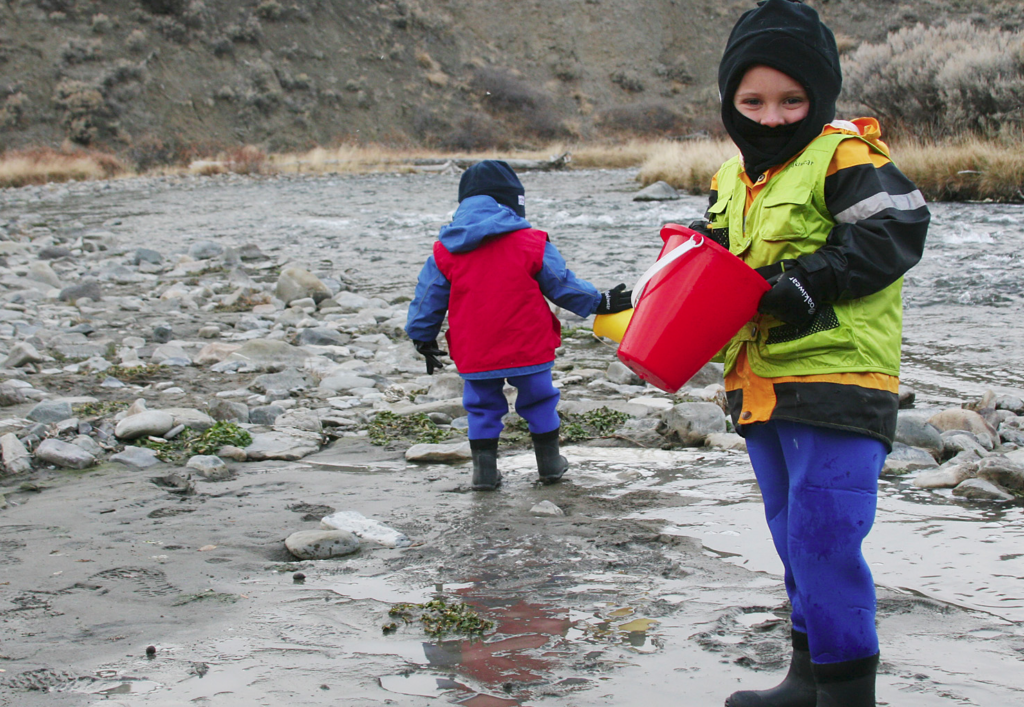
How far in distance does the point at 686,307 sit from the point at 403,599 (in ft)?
4.23

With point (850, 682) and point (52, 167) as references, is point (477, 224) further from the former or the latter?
point (52, 167)

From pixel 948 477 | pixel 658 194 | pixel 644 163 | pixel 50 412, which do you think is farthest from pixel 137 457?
pixel 644 163

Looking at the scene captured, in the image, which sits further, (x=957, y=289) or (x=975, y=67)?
(x=975, y=67)

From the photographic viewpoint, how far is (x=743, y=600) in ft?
8.92

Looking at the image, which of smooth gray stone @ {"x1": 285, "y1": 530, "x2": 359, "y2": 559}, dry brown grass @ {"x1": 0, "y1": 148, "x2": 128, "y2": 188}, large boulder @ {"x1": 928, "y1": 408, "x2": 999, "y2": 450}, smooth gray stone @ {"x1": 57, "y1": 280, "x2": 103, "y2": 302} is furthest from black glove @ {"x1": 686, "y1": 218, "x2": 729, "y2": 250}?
dry brown grass @ {"x1": 0, "y1": 148, "x2": 128, "y2": 188}

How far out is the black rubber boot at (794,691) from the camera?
211cm

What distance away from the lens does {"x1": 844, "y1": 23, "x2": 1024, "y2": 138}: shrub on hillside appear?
1451cm

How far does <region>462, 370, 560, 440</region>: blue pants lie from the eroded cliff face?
30401 mm

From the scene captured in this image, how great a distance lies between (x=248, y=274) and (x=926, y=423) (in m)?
7.63

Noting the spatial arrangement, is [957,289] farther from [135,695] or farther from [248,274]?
[135,695]

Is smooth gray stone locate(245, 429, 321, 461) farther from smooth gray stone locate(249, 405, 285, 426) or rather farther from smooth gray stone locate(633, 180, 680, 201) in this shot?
smooth gray stone locate(633, 180, 680, 201)

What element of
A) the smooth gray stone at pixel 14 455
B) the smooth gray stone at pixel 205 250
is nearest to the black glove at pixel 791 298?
the smooth gray stone at pixel 14 455

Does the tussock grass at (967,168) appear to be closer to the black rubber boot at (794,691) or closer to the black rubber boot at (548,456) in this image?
the black rubber boot at (548,456)

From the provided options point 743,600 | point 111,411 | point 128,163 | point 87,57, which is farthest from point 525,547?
point 87,57
